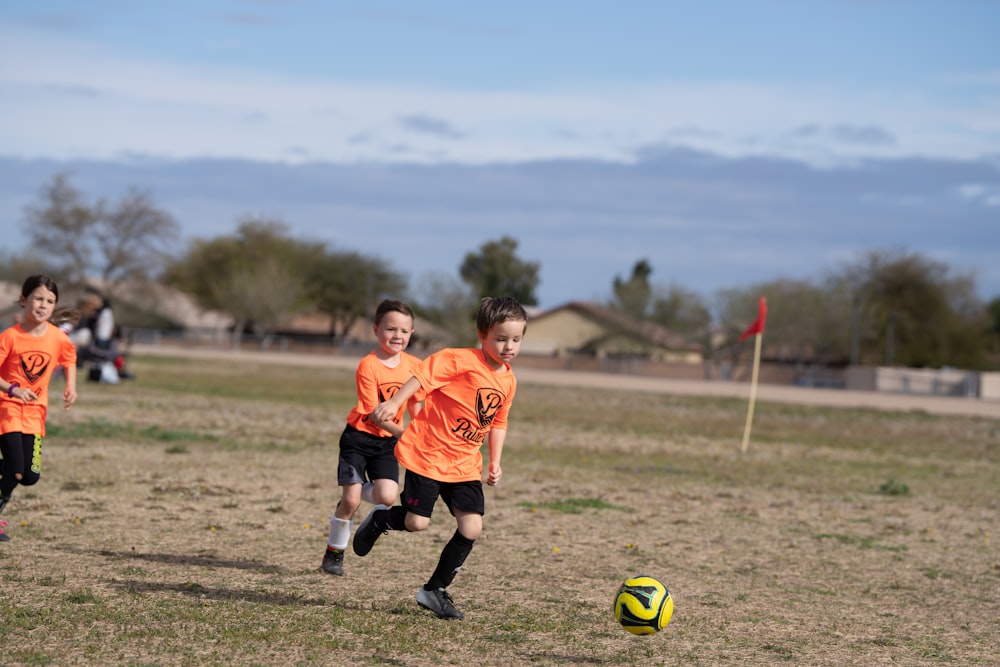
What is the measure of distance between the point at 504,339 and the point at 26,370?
387 centimetres

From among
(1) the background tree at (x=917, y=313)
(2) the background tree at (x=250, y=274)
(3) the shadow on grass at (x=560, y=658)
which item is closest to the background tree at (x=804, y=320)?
(1) the background tree at (x=917, y=313)

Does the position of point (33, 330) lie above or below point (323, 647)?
above

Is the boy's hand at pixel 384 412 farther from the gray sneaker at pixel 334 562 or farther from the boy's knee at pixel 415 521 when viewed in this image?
the gray sneaker at pixel 334 562

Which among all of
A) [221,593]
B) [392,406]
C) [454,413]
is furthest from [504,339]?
[221,593]

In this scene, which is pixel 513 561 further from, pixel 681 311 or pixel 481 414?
pixel 681 311

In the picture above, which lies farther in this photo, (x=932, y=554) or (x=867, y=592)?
(x=932, y=554)

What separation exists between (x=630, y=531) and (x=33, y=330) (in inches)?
216

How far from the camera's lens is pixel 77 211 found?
94375mm

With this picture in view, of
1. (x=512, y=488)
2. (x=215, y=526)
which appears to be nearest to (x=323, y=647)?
(x=215, y=526)

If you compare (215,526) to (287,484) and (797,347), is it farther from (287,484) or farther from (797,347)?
(797,347)

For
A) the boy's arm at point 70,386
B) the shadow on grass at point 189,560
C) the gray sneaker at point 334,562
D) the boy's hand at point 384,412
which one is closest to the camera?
the boy's hand at point 384,412

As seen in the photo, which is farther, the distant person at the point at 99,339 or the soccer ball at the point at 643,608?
the distant person at the point at 99,339

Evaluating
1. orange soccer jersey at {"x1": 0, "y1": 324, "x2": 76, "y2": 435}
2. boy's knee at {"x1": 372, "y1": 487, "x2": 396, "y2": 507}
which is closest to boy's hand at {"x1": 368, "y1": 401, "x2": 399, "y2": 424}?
boy's knee at {"x1": 372, "y1": 487, "x2": 396, "y2": 507}

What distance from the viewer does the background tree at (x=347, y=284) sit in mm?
112125
